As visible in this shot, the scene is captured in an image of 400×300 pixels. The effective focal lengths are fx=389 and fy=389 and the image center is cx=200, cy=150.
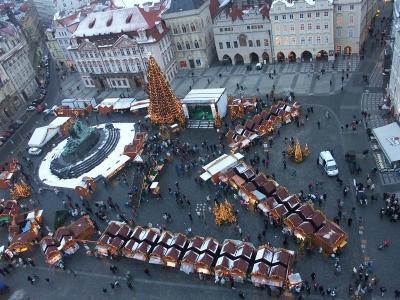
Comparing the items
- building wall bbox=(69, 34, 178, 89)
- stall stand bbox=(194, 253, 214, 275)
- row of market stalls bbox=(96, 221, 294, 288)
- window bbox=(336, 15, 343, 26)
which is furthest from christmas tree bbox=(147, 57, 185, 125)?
window bbox=(336, 15, 343, 26)

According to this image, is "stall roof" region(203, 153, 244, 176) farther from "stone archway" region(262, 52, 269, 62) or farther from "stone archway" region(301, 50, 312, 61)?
"stone archway" region(301, 50, 312, 61)

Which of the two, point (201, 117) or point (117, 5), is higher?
point (117, 5)

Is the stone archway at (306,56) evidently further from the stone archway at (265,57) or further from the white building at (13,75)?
the white building at (13,75)

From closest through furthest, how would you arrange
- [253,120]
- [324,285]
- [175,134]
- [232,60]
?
[324,285]
[253,120]
[175,134]
[232,60]

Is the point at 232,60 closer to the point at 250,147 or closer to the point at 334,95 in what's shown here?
the point at 334,95

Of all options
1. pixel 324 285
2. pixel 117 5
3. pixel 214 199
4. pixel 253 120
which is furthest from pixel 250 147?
pixel 117 5
